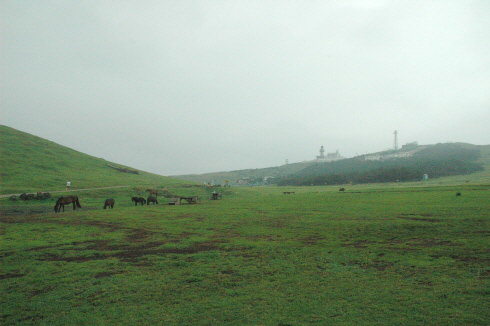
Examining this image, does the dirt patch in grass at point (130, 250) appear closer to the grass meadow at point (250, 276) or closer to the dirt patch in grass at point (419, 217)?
the grass meadow at point (250, 276)

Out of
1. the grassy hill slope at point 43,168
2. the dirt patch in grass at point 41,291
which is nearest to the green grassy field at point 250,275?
the dirt patch in grass at point 41,291

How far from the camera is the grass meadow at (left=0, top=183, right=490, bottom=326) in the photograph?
228 inches

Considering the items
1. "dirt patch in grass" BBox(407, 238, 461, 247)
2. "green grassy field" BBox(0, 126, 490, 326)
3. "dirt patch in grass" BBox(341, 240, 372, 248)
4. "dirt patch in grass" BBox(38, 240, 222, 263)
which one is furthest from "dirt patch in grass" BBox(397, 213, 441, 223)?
"dirt patch in grass" BBox(38, 240, 222, 263)

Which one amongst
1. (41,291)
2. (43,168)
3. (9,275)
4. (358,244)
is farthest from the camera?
(43,168)

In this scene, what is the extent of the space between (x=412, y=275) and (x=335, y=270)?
6.50ft

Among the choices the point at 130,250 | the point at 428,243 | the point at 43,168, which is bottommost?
the point at 130,250

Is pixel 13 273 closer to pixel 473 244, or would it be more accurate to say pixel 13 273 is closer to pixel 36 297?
pixel 36 297

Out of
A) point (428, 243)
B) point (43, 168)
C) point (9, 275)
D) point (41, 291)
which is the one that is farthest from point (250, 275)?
point (43, 168)

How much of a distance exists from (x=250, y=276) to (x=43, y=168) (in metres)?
57.6

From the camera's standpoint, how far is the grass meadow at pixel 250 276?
579 cm

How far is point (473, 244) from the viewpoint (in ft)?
34.7

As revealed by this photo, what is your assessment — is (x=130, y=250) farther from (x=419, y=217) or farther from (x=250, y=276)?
(x=419, y=217)

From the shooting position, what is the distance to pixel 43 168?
172ft

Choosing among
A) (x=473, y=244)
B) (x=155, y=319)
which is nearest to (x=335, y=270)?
(x=155, y=319)
